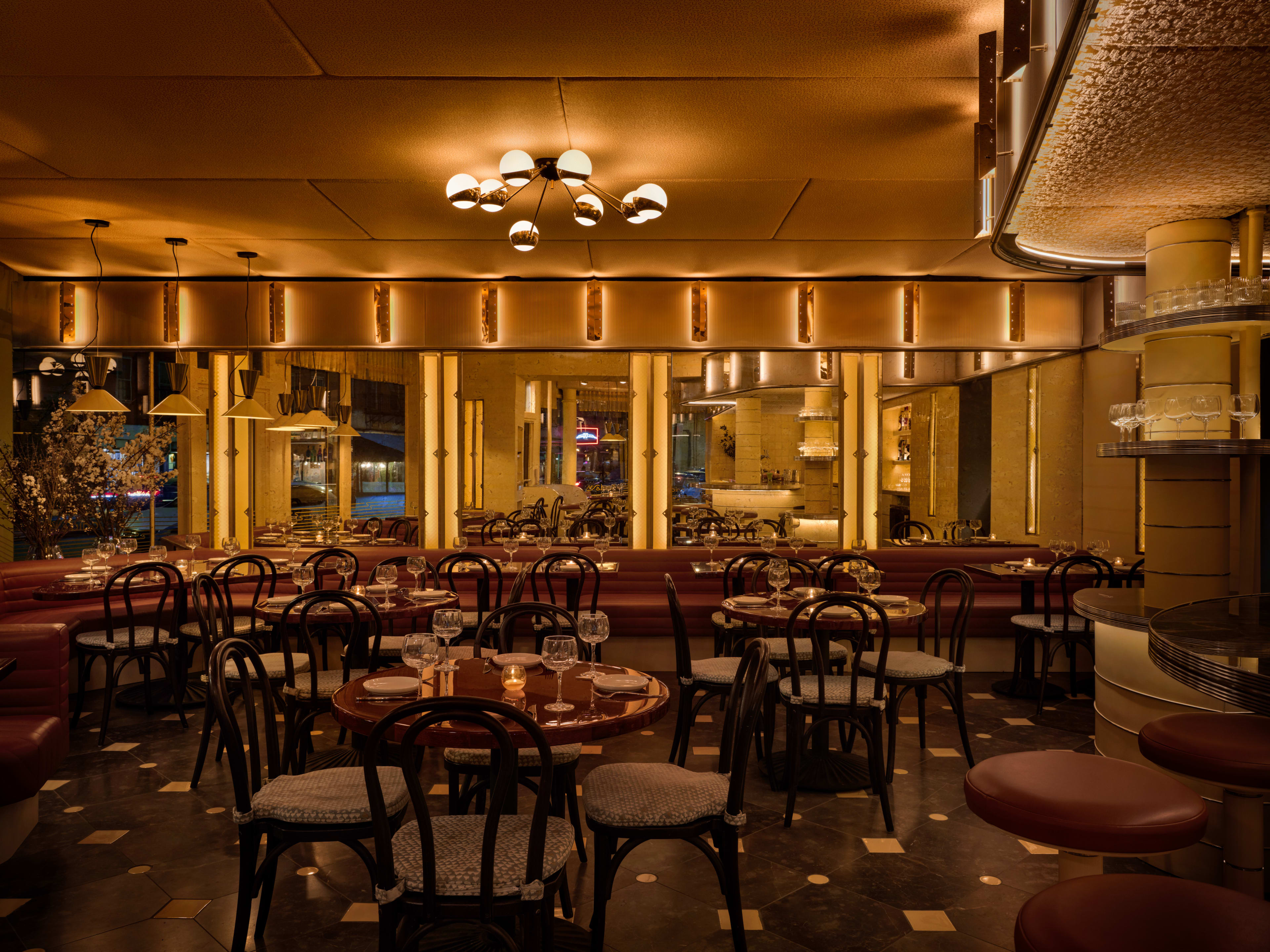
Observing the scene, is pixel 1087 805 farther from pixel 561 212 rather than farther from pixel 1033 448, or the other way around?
pixel 1033 448

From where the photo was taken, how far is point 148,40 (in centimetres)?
338

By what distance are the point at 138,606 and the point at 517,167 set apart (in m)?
4.39

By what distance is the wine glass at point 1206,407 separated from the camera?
3352 millimetres

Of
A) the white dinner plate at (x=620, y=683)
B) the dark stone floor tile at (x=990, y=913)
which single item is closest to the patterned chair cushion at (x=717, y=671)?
the white dinner plate at (x=620, y=683)

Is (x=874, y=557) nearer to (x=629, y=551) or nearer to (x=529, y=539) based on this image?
(x=629, y=551)

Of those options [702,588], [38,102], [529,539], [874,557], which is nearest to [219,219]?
[38,102]

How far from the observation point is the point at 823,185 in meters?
5.06

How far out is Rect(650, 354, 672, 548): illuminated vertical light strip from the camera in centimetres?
795

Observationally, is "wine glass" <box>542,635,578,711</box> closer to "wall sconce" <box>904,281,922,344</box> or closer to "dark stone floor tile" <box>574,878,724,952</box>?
"dark stone floor tile" <box>574,878,724,952</box>

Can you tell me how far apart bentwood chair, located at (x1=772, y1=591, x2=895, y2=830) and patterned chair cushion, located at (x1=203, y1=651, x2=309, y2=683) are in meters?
2.44

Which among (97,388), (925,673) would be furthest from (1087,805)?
(97,388)

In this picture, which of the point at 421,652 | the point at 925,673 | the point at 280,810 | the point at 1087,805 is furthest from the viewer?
the point at 925,673

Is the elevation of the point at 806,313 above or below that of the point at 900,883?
above

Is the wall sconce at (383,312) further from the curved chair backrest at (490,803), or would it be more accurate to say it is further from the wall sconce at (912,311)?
the curved chair backrest at (490,803)
